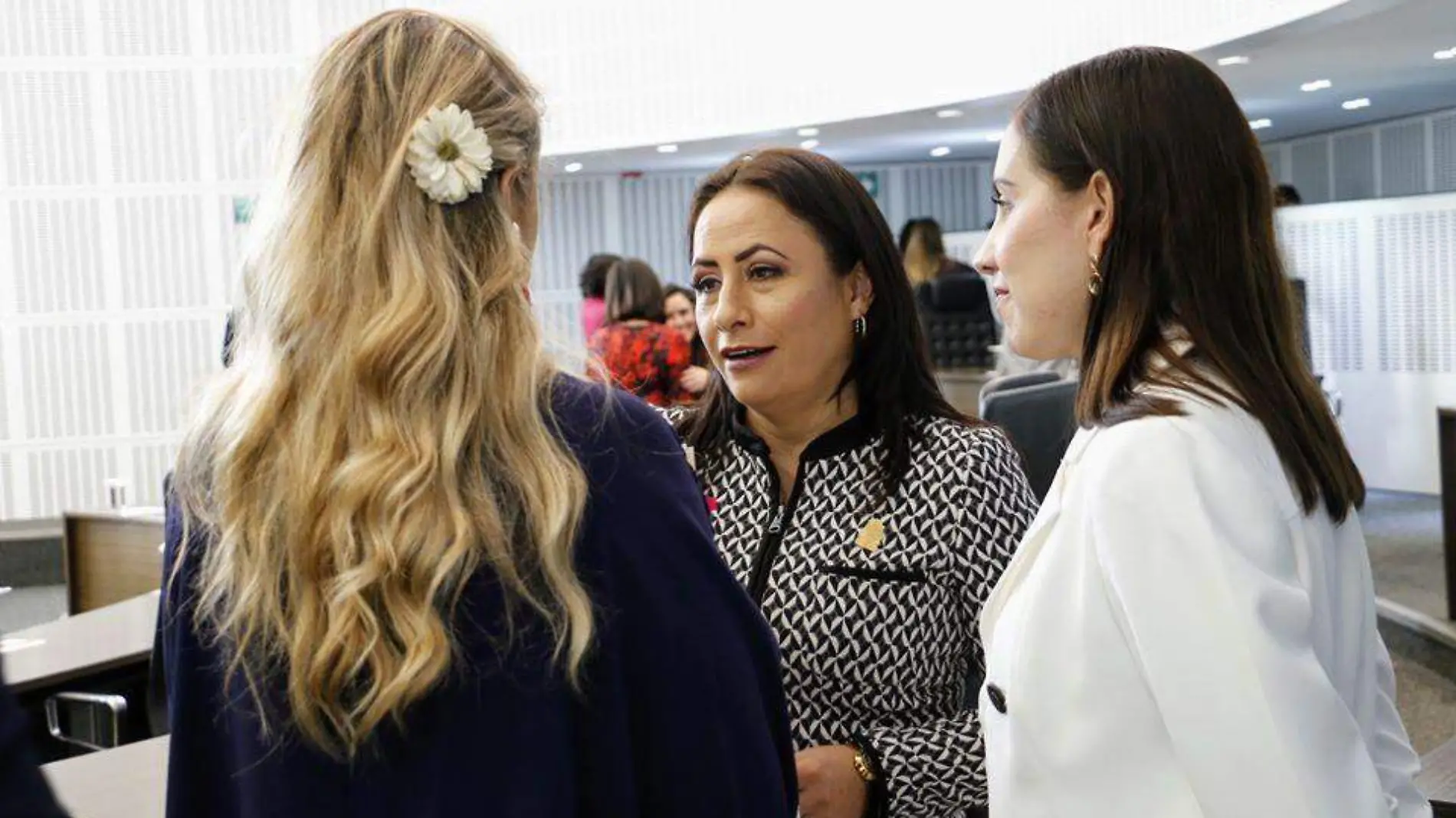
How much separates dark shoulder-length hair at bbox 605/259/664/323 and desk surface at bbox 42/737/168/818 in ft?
13.7

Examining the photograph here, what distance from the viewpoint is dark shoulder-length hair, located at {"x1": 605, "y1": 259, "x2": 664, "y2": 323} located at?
7.26 metres

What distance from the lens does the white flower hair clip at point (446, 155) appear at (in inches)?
53.9

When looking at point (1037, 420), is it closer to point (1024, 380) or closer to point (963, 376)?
point (1024, 380)

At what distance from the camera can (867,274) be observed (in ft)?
7.66

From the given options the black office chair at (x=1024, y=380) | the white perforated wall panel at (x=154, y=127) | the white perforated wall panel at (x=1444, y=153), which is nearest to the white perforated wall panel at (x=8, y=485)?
the white perforated wall panel at (x=154, y=127)

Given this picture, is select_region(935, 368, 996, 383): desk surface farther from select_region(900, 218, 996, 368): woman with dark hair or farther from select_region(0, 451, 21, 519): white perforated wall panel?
select_region(0, 451, 21, 519): white perforated wall panel

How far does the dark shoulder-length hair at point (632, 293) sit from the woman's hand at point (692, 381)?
0.43m

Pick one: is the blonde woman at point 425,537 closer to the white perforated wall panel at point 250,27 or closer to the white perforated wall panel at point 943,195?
the white perforated wall panel at point 250,27

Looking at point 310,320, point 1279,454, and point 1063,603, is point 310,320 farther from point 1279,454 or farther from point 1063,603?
point 1279,454

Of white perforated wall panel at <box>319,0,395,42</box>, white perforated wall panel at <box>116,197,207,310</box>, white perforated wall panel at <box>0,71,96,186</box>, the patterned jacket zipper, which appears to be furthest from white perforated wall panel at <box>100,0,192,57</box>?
the patterned jacket zipper

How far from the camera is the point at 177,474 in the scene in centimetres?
143

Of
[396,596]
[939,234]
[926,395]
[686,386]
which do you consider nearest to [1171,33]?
[939,234]

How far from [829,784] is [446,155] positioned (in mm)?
1027

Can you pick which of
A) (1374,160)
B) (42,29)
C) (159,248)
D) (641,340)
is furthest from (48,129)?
(1374,160)
